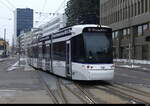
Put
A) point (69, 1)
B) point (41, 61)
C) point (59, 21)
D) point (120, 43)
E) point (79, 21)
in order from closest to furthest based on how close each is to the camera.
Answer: point (41, 61)
point (120, 43)
point (79, 21)
point (69, 1)
point (59, 21)

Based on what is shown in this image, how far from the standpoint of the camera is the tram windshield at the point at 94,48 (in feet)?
66.4

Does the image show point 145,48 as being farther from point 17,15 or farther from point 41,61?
point 41,61

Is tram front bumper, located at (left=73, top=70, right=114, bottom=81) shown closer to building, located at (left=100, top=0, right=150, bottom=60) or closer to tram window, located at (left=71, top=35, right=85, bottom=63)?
tram window, located at (left=71, top=35, right=85, bottom=63)

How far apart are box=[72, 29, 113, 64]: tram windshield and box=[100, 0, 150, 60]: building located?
124 ft

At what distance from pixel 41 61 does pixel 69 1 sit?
214 feet

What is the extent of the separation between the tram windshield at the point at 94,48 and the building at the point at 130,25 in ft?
124

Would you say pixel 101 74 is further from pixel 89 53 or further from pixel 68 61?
pixel 68 61

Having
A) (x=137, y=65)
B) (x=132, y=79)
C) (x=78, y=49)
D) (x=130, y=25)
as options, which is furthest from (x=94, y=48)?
(x=130, y=25)

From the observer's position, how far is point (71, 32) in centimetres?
2216

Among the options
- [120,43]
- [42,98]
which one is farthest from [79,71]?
[120,43]

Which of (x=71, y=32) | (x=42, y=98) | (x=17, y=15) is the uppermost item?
(x=17, y=15)

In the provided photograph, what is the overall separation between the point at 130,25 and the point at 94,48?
52.9 m

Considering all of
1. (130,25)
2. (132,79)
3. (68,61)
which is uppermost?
(130,25)

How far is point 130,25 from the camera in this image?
7219 cm
